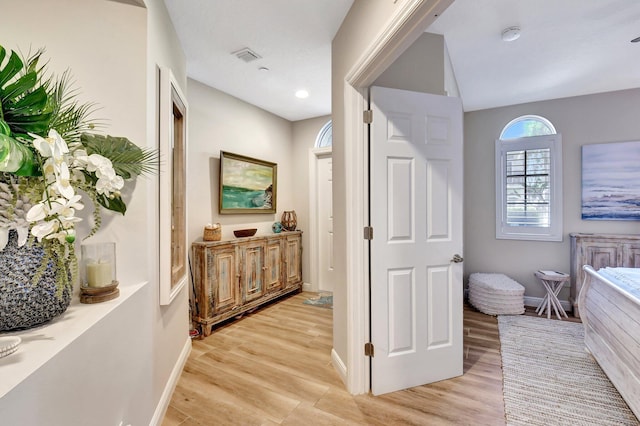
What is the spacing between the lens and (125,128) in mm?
1503

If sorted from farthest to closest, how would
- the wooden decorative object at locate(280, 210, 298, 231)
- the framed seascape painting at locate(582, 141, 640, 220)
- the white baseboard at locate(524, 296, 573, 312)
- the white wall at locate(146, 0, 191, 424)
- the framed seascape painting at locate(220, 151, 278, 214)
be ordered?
the wooden decorative object at locate(280, 210, 298, 231) → the white baseboard at locate(524, 296, 573, 312) → the framed seascape painting at locate(220, 151, 278, 214) → the framed seascape painting at locate(582, 141, 640, 220) → the white wall at locate(146, 0, 191, 424)

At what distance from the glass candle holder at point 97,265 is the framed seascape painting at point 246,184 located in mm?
2079

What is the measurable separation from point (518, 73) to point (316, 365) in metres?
3.41

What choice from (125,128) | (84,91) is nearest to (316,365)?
(125,128)

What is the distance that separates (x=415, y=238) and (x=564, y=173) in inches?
114

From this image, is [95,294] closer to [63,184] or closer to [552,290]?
[63,184]

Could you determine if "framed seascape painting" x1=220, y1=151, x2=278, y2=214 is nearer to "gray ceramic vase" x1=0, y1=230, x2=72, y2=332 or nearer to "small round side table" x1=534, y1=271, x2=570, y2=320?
"gray ceramic vase" x1=0, y1=230, x2=72, y2=332

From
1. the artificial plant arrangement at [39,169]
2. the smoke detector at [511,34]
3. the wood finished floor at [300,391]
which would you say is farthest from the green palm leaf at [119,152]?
the smoke detector at [511,34]

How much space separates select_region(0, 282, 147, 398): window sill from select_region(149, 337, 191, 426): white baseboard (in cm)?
89

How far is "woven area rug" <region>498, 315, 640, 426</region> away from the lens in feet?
5.72

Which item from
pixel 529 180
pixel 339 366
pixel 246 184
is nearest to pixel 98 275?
pixel 339 366

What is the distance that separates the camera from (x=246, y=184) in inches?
146

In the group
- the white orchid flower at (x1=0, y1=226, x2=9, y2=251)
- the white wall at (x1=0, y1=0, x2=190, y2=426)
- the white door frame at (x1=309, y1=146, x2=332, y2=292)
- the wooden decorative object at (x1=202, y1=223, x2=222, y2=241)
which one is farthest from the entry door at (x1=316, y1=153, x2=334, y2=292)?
the white orchid flower at (x1=0, y1=226, x2=9, y2=251)

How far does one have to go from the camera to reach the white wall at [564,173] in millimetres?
3359
